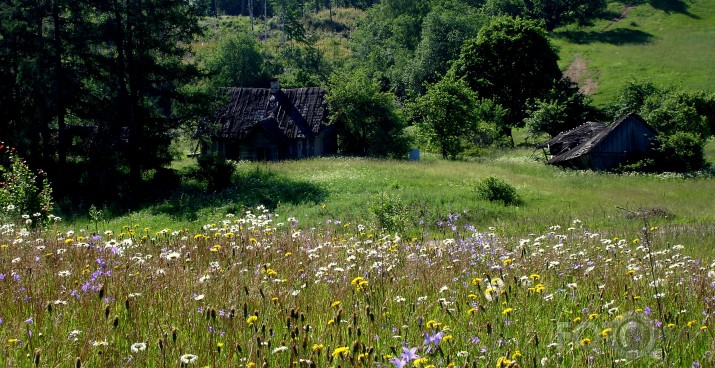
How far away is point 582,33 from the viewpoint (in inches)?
3752

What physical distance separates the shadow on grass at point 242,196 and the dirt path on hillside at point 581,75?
54460 mm

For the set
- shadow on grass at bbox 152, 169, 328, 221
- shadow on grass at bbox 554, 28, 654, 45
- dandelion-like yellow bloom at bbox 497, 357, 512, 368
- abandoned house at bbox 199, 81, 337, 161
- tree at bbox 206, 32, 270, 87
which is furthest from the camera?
shadow on grass at bbox 554, 28, 654, 45

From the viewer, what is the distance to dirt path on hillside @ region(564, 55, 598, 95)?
74281mm

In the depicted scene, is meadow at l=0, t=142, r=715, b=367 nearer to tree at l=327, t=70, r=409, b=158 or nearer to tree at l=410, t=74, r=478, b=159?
tree at l=327, t=70, r=409, b=158

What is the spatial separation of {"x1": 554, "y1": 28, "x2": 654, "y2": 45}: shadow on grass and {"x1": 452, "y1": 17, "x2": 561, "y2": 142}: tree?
31604mm

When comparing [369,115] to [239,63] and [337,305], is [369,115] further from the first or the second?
[337,305]

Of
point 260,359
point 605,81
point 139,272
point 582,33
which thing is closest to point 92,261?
point 139,272

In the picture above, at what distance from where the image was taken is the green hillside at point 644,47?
72625 millimetres

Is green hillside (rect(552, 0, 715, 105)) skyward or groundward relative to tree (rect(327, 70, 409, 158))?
skyward

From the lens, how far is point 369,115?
152 feet

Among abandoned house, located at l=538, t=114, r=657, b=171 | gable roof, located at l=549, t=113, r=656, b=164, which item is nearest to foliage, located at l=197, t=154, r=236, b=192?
gable roof, located at l=549, t=113, r=656, b=164

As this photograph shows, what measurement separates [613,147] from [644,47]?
166 ft

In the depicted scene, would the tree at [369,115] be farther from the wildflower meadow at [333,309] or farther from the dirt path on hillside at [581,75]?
the wildflower meadow at [333,309]

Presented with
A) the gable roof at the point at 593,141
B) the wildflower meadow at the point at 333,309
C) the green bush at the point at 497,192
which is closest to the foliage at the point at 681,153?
the gable roof at the point at 593,141
